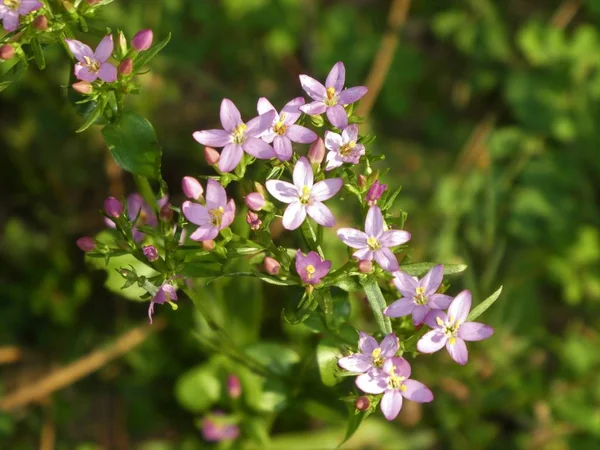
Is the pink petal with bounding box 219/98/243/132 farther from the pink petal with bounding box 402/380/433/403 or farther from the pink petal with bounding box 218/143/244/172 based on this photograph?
the pink petal with bounding box 402/380/433/403

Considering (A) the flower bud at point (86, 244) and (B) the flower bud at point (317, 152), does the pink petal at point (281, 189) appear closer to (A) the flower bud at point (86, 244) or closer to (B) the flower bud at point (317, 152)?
(B) the flower bud at point (317, 152)

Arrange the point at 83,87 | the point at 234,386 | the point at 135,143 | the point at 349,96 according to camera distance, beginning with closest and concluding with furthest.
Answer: the point at 83,87, the point at 349,96, the point at 135,143, the point at 234,386

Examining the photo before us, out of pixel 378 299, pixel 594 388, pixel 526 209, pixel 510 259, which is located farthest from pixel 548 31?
pixel 378 299

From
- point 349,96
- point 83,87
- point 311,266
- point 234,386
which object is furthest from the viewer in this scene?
point 234,386

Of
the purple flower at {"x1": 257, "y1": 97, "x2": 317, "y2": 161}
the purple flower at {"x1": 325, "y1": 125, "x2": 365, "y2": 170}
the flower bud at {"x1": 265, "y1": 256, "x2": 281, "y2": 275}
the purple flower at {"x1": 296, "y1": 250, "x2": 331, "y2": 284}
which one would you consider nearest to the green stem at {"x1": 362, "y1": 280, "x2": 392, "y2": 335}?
the purple flower at {"x1": 296, "y1": 250, "x2": 331, "y2": 284}

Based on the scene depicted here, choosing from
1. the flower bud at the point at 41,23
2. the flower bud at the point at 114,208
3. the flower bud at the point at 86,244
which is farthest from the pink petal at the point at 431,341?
the flower bud at the point at 41,23

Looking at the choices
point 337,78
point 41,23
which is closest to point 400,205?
point 337,78

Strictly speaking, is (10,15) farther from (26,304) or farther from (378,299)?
(26,304)

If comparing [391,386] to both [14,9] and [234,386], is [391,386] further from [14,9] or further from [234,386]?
[14,9]
